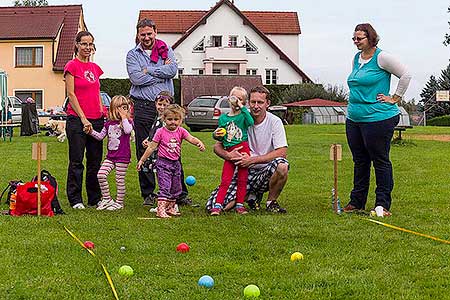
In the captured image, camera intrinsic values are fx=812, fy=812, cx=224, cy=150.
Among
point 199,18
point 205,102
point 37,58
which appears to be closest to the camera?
point 205,102

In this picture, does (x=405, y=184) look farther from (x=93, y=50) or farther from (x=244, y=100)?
(x=93, y=50)

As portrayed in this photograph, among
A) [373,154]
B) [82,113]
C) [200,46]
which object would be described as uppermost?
[200,46]

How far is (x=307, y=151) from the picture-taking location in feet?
58.3

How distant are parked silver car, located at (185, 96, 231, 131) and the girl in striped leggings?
19.7 m

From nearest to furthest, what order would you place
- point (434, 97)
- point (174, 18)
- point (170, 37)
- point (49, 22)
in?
point (49, 22), point (434, 97), point (170, 37), point (174, 18)

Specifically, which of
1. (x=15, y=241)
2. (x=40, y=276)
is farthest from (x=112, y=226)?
(x=40, y=276)

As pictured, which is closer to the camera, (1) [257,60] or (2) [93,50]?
(2) [93,50]

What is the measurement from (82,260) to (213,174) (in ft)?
23.0

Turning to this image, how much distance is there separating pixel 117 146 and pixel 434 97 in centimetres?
4991

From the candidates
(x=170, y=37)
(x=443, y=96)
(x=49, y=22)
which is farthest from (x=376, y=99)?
(x=170, y=37)

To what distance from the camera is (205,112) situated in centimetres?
2916

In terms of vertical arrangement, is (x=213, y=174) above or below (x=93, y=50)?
below

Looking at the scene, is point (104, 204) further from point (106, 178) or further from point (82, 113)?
point (82, 113)

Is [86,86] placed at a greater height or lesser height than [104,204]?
greater
